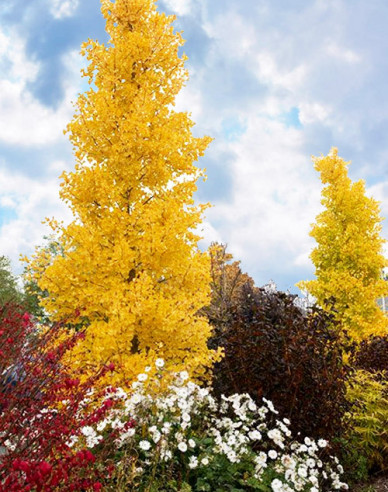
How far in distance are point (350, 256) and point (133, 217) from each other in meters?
12.2

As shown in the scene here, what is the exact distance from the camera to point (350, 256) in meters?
17.5

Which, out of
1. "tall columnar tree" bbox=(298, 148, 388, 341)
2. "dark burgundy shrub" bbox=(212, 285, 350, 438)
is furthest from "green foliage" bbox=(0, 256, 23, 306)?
"dark burgundy shrub" bbox=(212, 285, 350, 438)

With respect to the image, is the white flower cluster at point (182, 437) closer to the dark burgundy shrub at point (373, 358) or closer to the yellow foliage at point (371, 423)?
the yellow foliage at point (371, 423)

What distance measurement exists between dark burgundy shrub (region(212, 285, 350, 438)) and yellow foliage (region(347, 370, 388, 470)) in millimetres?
741

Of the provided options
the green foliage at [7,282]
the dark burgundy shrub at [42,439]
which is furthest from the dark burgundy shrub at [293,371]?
the green foliage at [7,282]

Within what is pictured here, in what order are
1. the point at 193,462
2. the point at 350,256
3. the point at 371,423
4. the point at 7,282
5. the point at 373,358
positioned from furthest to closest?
the point at 7,282 → the point at 350,256 → the point at 373,358 → the point at 371,423 → the point at 193,462

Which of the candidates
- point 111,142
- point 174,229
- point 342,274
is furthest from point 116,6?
point 342,274

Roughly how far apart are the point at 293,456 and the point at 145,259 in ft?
12.5

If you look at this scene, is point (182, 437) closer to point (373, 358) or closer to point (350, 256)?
point (373, 358)

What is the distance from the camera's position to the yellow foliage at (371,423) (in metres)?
7.37

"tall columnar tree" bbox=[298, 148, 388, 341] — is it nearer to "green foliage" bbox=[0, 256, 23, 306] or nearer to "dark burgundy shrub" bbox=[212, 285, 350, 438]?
"dark burgundy shrub" bbox=[212, 285, 350, 438]

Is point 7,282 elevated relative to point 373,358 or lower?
elevated

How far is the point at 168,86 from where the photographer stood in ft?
29.5

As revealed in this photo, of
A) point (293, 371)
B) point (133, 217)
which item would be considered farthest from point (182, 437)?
point (133, 217)
